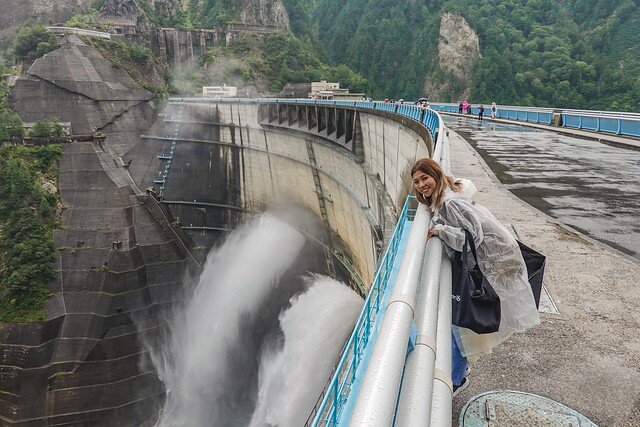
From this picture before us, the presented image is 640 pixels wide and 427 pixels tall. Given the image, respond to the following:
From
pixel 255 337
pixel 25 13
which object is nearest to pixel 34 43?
pixel 255 337

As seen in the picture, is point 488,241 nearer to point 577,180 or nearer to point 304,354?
point 577,180

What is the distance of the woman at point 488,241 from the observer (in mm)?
2500

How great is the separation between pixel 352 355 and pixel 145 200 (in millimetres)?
26412

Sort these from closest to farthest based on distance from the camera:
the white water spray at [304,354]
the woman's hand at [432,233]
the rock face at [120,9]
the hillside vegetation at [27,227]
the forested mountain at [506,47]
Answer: the woman's hand at [432,233], the white water spray at [304,354], the hillside vegetation at [27,227], the rock face at [120,9], the forested mountain at [506,47]

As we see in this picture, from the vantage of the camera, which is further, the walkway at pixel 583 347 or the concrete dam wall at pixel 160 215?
the concrete dam wall at pixel 160 215

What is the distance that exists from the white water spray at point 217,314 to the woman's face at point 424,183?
1852 cm

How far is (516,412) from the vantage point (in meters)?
2.82

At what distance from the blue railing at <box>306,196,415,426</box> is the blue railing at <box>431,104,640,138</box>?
15.7m

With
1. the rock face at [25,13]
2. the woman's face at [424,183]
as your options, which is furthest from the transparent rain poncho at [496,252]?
the rock face at [25,13]

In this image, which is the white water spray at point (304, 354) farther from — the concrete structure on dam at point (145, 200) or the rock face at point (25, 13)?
the rock face at point (25, 13)

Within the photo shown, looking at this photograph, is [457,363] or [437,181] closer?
[437,181]

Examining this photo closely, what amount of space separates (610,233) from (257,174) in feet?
82.4

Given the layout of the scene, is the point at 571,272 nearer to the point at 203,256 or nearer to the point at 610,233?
the point at 610,233

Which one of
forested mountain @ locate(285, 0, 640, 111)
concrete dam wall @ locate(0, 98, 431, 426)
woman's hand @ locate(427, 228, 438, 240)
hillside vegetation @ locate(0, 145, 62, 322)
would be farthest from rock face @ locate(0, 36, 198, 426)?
forested mountain @ locate(285, 0, 640, 111)
